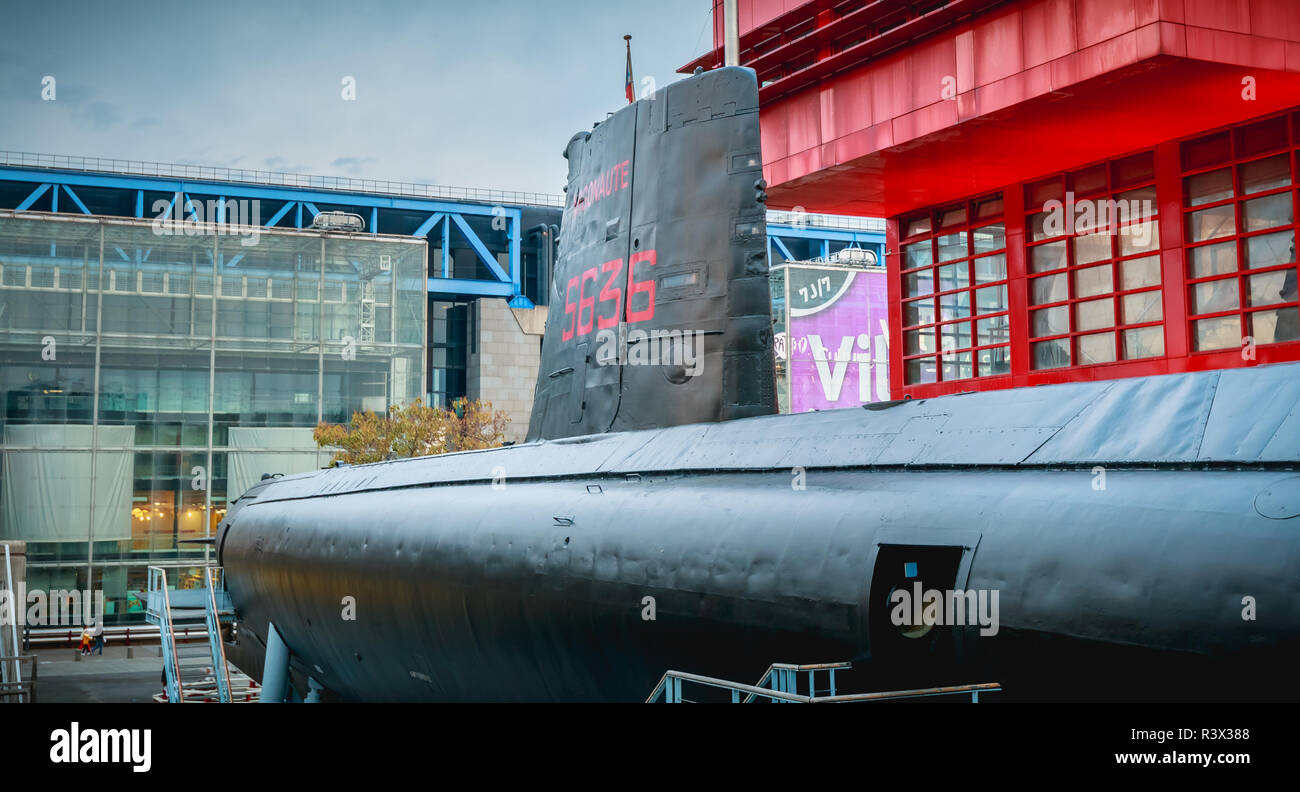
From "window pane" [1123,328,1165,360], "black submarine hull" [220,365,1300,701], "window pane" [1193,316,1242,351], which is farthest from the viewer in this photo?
"window pane" [1123,328,1165,360]

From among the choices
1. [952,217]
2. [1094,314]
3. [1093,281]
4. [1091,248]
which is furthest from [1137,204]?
[952,217]

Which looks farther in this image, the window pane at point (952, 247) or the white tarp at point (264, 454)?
the white tarp at point (264, 454)

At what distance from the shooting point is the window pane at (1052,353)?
1553 cm

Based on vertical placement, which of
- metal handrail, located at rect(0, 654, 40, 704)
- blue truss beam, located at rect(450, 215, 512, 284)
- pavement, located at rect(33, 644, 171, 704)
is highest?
blue truss beam, located at rect(450, 215, 512, 284)

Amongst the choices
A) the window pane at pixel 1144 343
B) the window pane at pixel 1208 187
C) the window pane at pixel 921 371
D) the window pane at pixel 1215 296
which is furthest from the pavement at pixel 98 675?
the window pane at pixel 1208 187

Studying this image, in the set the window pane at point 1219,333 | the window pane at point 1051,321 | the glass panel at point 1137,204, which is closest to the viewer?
the window pane at point 1219,333

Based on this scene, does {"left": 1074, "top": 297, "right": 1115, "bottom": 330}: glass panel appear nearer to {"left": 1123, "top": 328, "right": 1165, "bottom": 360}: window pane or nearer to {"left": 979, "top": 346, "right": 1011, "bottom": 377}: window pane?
{"left": 1123, "top": 328, "right": 1165, "bottom": 360}: window pane

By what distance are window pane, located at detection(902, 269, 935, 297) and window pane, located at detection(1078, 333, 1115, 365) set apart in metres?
3.29

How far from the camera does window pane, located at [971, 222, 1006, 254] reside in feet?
56.4

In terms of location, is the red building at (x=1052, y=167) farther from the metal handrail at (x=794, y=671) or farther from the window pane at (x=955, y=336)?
the metal handrail at (x=794, y=671)

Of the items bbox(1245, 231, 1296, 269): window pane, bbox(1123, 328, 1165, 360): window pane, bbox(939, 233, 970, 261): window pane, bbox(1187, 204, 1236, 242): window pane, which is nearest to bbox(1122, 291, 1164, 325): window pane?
bbox(1123, 328, 1165, 360): window pane

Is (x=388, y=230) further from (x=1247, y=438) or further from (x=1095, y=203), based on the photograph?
(x=1247, y=438)

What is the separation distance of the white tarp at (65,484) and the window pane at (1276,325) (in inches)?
1339
